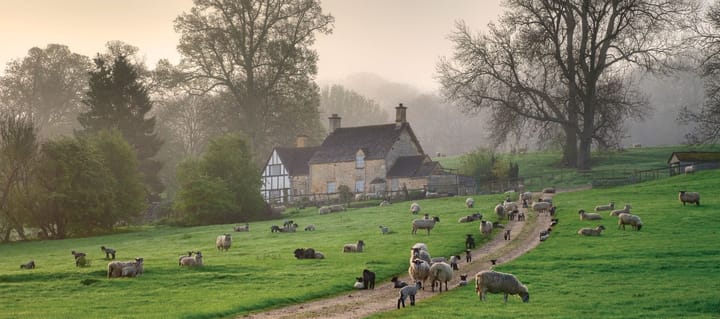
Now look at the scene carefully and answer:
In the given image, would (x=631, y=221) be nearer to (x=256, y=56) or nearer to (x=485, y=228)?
(x=485, y=228)

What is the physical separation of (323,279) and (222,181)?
41.9m

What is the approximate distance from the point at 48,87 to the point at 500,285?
94615mm

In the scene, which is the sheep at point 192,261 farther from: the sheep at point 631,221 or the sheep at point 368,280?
the sheep at point 631,221

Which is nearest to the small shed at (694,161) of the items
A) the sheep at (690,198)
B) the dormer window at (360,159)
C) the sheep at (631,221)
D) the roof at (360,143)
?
the sheep at (690,198)

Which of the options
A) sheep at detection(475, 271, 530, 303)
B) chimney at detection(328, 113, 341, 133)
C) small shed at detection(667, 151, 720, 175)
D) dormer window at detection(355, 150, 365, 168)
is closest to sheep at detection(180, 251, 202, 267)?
sheep at detection(475, 271, 530, 303)

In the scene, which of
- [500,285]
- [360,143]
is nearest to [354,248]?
[500,285]

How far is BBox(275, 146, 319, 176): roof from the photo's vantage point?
96.4 meters

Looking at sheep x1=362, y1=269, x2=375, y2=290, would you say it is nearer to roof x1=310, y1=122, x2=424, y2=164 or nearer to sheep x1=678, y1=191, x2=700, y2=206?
sheep x1=678, y1=191, x2=700, y2=206

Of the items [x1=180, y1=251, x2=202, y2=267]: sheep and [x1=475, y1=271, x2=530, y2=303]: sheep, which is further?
[x1=180, y1=251, x2=202, y2=267]: sheep

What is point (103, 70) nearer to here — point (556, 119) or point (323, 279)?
point (556, 119)

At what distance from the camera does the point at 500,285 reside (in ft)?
78.6

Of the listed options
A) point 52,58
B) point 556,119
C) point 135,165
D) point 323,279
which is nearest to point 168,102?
point 52,58

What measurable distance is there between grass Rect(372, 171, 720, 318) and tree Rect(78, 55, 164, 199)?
54.5 meters

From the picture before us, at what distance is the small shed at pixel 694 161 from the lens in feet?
231
